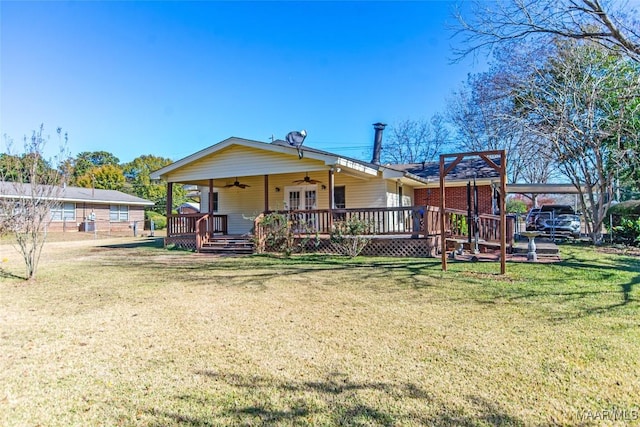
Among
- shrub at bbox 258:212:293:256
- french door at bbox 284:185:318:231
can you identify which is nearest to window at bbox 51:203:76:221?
french door at bbox 284:185:318:231

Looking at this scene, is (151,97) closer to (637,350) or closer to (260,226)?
(260,226)

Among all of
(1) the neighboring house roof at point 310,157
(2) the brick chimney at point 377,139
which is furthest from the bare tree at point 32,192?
(2) the brick chimney at point 377,139

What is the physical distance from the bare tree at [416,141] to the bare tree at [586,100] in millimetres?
20343

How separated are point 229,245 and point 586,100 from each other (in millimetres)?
11543

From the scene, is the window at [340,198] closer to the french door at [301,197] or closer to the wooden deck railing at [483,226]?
the french door at [301,197]

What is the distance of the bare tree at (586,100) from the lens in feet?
27.9

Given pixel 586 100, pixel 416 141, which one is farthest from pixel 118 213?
pixel 586 100

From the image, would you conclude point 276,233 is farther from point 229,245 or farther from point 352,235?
point 352,235

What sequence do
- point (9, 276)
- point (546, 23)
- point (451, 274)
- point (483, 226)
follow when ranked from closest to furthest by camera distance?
point (451, 274) → point (9, 276) → point (546, 23) → point (483, 226)

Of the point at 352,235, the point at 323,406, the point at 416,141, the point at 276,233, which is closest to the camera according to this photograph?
the point at 323,406

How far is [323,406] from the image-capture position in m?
2.49

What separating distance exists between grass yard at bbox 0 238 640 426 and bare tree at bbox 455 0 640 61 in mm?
5463

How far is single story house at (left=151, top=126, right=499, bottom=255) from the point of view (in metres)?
11.4

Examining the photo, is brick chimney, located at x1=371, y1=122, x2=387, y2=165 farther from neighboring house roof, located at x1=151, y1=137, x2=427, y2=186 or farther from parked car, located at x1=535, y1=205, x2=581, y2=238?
parked car, located at x1=535, y1=205, x2=581, y2=238
